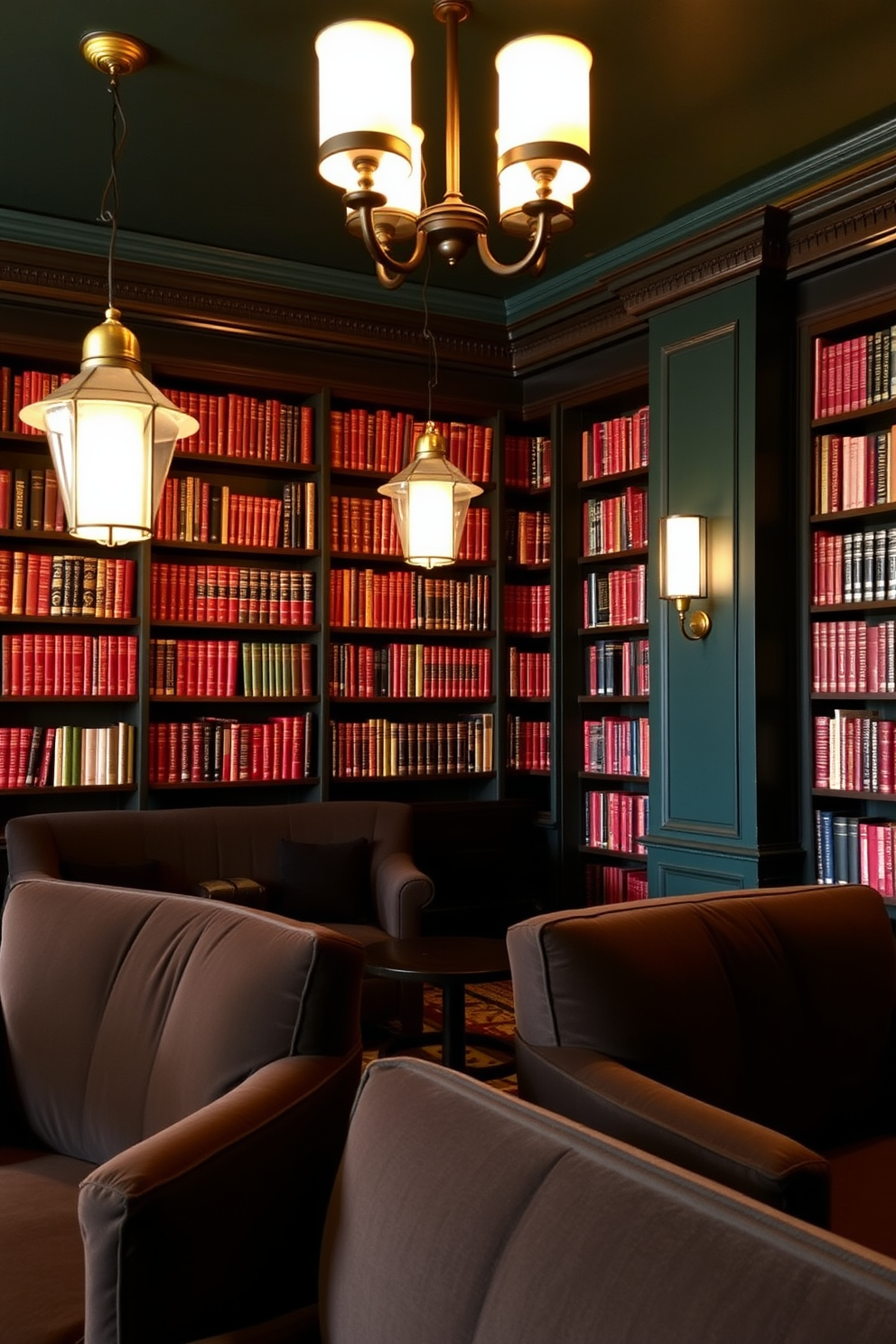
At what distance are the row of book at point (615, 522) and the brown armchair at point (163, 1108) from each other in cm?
321

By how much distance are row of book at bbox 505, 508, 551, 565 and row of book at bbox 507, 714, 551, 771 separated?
737 millimetres

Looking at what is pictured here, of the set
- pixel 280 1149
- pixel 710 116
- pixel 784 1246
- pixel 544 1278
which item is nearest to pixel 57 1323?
pixel 280 1149

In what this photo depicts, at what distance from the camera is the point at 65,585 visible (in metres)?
4.52

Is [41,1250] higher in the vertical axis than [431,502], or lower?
lower

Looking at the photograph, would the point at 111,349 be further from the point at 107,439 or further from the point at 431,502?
the point at 431,502

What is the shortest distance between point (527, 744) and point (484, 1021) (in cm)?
141

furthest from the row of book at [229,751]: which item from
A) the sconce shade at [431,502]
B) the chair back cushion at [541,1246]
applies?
the chair back cushion at [541,1246]

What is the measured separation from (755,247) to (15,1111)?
341cm

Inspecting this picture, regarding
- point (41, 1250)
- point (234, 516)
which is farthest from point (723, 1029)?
point (234, 516)

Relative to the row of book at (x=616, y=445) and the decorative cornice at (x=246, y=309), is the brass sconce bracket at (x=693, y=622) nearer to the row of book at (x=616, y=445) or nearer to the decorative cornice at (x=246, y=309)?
the row of book at (x=616, y=445)

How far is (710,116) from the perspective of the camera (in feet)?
11.9

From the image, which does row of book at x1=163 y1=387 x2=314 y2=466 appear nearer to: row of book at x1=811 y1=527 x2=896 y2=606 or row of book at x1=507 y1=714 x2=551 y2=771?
row of book at x1=507 y1=714 x2=551 y2=771

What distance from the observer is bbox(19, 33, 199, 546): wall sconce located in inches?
81.0

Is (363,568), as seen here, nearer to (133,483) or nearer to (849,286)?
(849,286)
